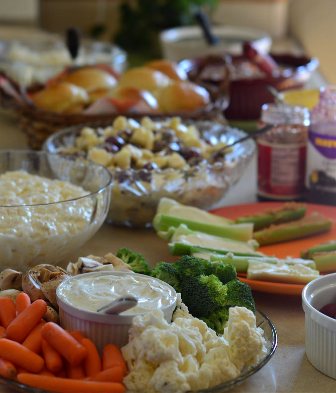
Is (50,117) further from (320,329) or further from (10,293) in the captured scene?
(320,329)

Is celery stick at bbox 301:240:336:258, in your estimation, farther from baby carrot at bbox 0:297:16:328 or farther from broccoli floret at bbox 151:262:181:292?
baby carrot at bbox 0:297:16:328

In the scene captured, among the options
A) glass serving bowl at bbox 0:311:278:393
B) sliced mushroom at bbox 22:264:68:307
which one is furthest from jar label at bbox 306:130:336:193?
sliced mushroom at bbox 22:264:68:307

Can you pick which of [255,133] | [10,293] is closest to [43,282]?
[10,293]

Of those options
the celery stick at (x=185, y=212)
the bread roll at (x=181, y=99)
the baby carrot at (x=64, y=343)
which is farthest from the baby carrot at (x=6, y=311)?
the bread roll at (x=181, y=99)

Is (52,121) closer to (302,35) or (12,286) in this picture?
(12,286)

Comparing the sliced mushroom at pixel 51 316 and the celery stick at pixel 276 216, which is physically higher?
the sliced mushroom at pixel 51 316

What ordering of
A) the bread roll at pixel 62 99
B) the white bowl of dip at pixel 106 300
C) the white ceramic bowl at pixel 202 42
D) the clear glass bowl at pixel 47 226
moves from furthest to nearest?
the white ceramic bowl at pixel 202 42 < the bread roll at pixel 62 99 < the clear glass bowl at pixel 47 226 < the white bowl of dip at pixel 106 300

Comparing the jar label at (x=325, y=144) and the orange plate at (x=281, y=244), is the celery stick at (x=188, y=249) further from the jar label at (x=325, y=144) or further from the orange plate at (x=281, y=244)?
the jar label at (x=325, y=144)

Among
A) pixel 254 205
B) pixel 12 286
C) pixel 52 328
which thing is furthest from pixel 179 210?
pixel 52 328

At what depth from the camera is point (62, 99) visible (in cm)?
263

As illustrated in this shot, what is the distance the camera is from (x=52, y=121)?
253 centimetres

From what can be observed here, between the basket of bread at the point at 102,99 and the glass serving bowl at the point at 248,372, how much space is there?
3.63 feet

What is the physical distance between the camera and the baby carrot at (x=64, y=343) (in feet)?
4.20

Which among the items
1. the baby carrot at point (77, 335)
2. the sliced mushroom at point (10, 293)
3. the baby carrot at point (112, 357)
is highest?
the baby carrot at point (77, 335)
